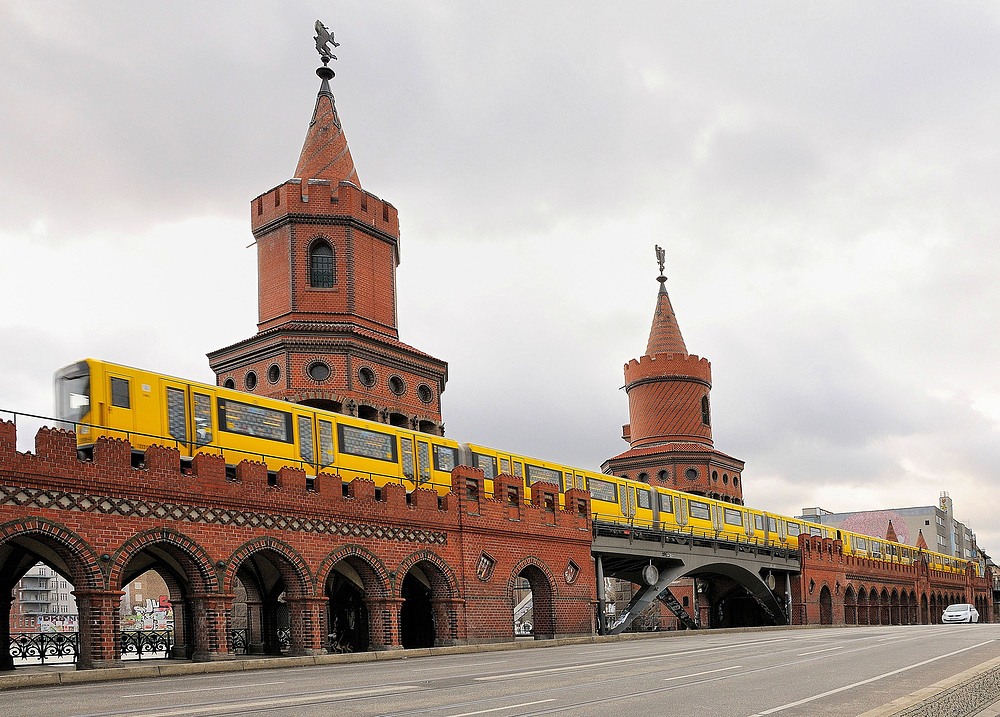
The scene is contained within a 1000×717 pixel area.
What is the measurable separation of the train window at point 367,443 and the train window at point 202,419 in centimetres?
435

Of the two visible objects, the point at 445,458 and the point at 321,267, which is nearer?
the point at 445,458

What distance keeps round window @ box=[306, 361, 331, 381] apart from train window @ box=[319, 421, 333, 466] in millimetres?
9375

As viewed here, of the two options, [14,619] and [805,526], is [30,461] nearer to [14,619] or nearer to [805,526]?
[805,526]

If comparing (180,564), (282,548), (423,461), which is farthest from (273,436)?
(423,461)

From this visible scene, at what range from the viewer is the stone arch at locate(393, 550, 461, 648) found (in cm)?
2983

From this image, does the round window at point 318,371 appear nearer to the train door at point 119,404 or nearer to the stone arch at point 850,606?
the train door at point 119,404

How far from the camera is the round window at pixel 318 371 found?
38.3m

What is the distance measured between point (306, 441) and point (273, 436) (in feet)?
3.58

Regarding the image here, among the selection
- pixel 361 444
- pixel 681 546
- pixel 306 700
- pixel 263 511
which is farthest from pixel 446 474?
pixel 306 700

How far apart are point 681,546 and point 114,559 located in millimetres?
26107

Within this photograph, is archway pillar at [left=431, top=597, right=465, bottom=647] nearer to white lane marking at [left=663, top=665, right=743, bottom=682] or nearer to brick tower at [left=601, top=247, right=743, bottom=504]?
white lane marking at [left=663, top=665, right=743, bottom=682]

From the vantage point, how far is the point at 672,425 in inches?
2453

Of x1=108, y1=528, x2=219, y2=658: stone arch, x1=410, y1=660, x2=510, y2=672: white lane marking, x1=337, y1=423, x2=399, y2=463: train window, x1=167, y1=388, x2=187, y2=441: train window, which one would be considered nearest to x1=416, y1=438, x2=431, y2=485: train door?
x1=337, y1=423, x2=399, y2=463: train window

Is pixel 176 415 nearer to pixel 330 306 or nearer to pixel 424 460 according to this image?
pixel 424 460
